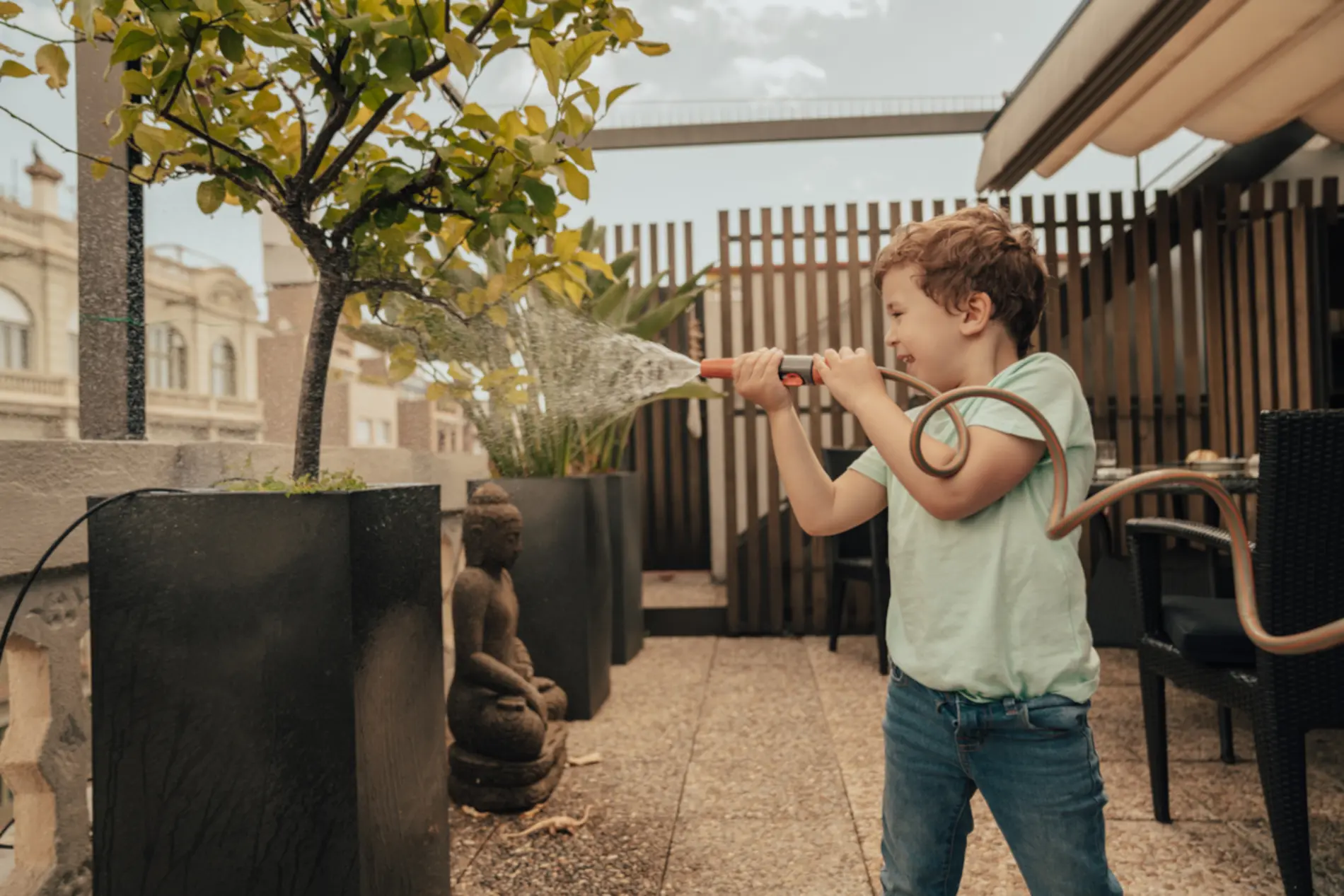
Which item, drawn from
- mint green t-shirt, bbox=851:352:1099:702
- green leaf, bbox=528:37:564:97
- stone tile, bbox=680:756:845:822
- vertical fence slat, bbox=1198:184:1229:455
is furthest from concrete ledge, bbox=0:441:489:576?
vertical fence slat, bbox=1198:184:1229:455

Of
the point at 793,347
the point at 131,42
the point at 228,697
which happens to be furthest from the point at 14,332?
the point at 793,347

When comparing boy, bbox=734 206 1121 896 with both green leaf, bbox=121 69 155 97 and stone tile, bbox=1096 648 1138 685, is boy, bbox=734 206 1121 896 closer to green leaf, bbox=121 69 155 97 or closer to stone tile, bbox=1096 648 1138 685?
green leaf, bbox=121 69 155 97

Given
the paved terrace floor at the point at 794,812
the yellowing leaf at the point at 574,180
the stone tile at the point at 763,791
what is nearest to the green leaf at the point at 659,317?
the paved terrace floor at the point at 794,812

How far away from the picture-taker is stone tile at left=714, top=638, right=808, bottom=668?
12.3ft

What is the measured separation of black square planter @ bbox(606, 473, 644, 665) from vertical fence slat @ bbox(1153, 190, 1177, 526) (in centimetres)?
260

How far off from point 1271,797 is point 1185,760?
3.20 ft

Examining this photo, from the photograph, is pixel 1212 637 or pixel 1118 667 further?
pixel 1118 667

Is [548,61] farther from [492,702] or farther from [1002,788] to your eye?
[492,702]

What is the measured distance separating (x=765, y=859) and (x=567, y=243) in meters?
1.36

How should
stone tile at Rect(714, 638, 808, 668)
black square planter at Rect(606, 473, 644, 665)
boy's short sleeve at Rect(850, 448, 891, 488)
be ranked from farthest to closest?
stone tile at Rect(714, 638, 808, 668)
black square planter at Rect(606, 473, 644, 665)
boy's short sleeve at Rect(850, 448, 891, 488)

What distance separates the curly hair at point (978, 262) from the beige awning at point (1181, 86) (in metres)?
1.80

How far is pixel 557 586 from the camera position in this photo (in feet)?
9.45

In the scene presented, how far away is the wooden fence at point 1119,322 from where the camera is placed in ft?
13.1

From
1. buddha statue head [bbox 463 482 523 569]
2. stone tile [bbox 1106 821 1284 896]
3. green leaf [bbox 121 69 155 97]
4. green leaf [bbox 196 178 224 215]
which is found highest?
green leaf [bbox 121 69 155 97]
